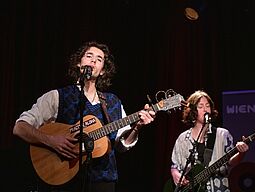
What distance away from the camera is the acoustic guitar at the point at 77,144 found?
3330 mm

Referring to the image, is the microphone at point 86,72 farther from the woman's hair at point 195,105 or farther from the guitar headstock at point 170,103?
the woman's hair at point 195,105

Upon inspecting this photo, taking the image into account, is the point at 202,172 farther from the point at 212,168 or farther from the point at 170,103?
the point at 170,103

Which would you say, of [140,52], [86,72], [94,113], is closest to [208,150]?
[94,113]

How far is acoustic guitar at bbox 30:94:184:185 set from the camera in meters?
3.33

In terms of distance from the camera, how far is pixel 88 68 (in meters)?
3.15

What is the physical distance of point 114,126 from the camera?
11.2 ft

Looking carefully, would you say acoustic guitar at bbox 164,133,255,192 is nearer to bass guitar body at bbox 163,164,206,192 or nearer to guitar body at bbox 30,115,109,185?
bass guitar body at bbox 163,164,206,192

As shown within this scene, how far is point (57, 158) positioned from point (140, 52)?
2663 mm

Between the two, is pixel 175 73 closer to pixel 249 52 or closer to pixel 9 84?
pixel 249 52

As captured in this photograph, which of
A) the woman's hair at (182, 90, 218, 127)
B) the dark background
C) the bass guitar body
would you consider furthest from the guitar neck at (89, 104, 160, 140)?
the dark background

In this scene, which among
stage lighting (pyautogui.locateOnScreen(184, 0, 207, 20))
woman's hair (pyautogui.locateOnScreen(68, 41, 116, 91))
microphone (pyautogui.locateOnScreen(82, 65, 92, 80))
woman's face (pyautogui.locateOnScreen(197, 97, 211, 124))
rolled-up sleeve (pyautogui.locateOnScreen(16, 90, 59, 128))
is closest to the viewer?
microphone (pyautogui.locateOnScreen(82, 65, 92, 80))

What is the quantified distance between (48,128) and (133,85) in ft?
7.80

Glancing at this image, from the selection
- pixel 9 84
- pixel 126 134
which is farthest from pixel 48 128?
pixel 9 84

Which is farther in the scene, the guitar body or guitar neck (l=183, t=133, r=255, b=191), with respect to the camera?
guitar neck (l=183, t=133, r=255, b=191)
